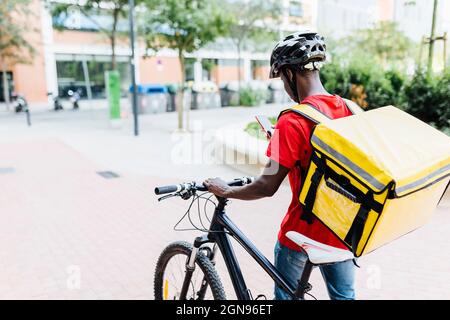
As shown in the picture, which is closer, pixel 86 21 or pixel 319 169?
pixel 319 169

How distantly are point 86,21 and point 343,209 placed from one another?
102 ft

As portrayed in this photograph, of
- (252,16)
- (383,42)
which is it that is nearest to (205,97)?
(252,16)

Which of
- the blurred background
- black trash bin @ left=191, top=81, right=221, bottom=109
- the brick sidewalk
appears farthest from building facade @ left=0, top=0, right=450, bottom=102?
the brick sidewalk

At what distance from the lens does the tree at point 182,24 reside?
12.5m

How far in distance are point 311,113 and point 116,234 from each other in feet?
11.7

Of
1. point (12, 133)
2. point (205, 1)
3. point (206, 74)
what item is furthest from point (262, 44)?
point (12, 133)

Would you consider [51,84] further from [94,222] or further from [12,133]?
[94,222]

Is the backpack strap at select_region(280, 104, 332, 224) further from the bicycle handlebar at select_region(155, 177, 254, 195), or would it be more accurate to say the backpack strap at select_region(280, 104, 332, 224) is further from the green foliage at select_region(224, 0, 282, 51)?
the green foliage at select_region(224, 0, 282, 51)

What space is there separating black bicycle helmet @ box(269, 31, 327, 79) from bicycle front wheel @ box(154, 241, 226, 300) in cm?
111

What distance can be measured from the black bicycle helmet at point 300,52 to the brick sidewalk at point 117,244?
1983mm

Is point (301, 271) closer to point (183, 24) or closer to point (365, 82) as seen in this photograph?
point (365, 82)

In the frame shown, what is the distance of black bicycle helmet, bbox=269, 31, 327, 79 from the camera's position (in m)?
2.02

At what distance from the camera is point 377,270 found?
396 centimetres

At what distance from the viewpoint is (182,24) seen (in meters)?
12.6
